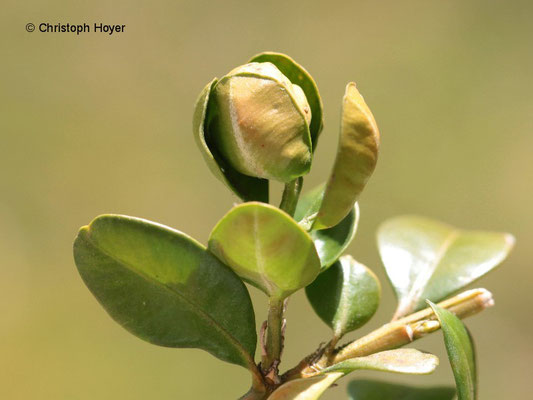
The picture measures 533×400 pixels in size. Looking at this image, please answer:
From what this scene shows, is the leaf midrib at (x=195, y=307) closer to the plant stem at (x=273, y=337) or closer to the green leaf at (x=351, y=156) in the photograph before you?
the plant stem at (x=273, y=337)

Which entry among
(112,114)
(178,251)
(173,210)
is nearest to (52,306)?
(173,210)

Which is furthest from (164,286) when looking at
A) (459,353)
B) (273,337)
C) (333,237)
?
(459,353)

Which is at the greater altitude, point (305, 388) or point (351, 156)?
point (351, 156)

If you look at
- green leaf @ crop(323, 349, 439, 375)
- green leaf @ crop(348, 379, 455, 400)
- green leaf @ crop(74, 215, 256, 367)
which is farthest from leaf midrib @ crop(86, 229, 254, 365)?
green leaf @ crop(348, 379, 455, 400)

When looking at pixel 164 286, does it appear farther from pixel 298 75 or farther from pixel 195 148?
pixel 195 148

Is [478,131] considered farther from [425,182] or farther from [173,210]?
[173,210]

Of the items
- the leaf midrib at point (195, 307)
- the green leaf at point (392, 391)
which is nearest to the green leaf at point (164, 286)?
the leaf midrib at point (195, 307)

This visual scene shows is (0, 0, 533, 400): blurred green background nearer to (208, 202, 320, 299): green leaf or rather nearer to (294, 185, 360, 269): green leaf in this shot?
(294, 185, 360, 269): green leaf
